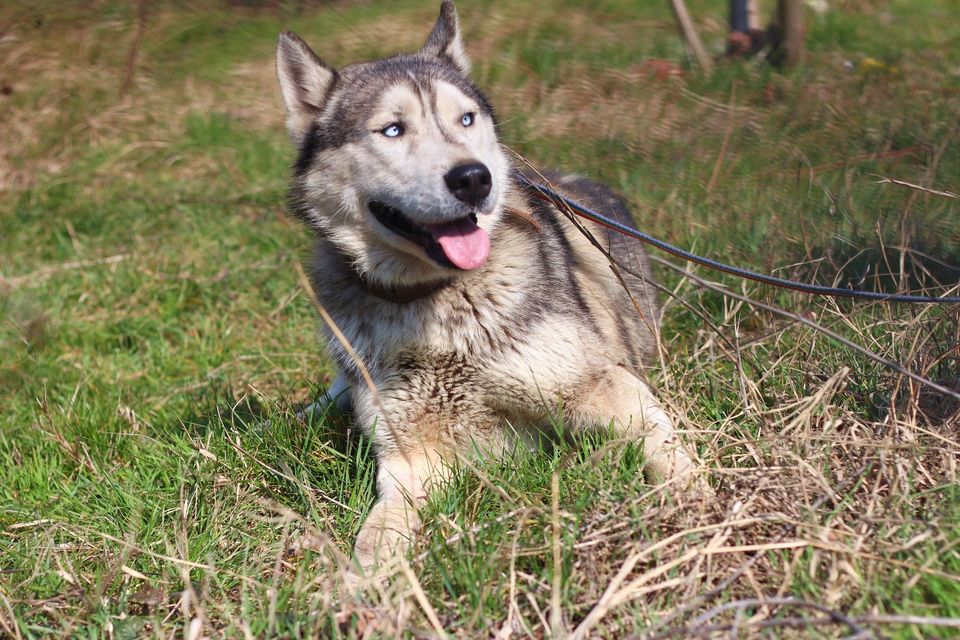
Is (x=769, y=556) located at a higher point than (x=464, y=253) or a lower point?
lower

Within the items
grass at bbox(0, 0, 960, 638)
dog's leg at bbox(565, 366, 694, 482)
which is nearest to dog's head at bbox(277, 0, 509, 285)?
dog's leg at bbox(565, 366, 694, 482)

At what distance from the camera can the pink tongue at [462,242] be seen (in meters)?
2.82

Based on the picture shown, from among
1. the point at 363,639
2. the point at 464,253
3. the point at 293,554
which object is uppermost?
the point at 464,253

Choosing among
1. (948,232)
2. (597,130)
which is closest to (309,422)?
(948,232)

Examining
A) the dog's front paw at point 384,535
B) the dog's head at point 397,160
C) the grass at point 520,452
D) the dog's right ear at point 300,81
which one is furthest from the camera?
the dog's right ear at point 300,81

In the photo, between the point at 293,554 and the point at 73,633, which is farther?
the point at 293,554

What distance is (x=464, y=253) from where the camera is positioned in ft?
9.31

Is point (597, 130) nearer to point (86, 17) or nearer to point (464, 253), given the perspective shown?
point (464, 253)

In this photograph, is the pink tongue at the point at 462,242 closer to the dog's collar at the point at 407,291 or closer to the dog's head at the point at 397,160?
the dog's head at the point at 397,160

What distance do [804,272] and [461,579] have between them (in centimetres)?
216

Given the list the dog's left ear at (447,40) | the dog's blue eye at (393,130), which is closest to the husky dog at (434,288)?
the dog's blue eye at (393,130)

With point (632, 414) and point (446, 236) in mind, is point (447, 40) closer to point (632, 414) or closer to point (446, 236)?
point (446, 236)

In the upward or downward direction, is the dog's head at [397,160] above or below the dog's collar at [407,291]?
above

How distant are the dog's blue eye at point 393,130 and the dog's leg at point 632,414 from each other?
1100mm
